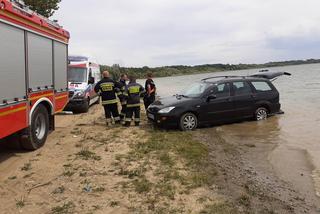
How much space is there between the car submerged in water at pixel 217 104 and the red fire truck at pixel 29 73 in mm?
3065

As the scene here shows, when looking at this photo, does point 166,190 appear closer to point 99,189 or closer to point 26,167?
point 99,189

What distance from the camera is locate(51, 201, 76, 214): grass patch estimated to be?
4.93m

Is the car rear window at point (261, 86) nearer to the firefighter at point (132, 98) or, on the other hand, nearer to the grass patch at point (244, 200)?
the firefighter at point (132, 98)

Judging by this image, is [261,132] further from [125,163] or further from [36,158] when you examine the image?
[36,158]

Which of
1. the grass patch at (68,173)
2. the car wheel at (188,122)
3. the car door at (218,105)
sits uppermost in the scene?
the car door at (218,105)

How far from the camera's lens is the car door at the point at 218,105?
11.9 m

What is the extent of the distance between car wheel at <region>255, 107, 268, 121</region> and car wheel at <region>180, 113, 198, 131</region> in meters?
2.58

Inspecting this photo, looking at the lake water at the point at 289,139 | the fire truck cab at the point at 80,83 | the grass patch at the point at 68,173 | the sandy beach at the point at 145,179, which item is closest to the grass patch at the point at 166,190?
the sandy beach at the point at 145,179

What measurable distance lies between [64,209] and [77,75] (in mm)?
12604

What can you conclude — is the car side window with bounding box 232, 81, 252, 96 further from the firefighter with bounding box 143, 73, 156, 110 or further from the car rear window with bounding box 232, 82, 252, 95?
the firefighter with bounding box 143, 73, 156, 110

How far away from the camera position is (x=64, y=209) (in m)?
5.02

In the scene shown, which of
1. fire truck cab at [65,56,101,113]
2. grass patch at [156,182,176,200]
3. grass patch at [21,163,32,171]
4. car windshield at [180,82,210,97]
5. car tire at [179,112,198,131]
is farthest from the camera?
fire truck cab at [65,56,101,113]

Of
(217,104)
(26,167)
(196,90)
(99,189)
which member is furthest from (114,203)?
(196,90)

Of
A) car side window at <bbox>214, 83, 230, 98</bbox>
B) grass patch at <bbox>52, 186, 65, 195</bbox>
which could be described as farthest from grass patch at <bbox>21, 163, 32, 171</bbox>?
car side window at <bbox>214, 83, 230, 98</bbox>
